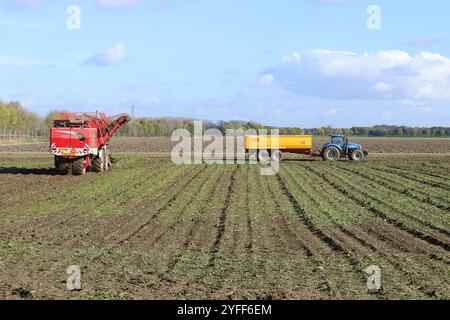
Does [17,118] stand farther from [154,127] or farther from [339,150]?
[339,150]

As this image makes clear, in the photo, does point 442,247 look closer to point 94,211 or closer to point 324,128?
point 94,211

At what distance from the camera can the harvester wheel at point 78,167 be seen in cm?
2906

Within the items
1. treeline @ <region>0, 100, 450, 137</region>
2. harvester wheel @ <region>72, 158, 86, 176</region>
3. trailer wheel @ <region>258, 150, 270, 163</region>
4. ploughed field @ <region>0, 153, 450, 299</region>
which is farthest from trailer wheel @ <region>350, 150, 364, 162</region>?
treeline @ <region>0, 100, 450, 137</region>

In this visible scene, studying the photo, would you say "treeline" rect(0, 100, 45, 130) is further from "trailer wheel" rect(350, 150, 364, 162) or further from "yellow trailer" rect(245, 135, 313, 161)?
"trailer wheel" rect(350, 150, 364, 162)

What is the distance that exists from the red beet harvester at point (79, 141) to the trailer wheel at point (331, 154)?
14850mm

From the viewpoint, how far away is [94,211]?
18.2m

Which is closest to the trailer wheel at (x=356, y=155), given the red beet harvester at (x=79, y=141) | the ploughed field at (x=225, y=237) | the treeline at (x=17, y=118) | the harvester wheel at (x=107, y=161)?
the ploughed field at (x=225, y=237)

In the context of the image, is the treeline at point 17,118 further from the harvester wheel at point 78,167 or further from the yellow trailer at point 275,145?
the harvester wheel at point 78,167

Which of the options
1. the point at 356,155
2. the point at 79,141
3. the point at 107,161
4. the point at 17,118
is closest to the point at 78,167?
the point at 79,141

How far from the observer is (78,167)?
29.2 meters

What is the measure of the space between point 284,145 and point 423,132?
116549 millimetres

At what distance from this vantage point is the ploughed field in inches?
379

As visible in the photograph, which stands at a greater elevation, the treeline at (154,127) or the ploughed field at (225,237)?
the treeline at (154,127)
